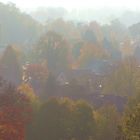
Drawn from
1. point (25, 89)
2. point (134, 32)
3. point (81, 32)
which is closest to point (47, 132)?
point (25, 89)

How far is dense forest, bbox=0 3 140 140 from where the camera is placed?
39969 mm

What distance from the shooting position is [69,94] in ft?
214

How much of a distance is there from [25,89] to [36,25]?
312ft

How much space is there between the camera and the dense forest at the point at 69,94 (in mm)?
39969

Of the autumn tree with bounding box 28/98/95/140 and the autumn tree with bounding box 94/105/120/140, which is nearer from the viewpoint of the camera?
the autumn tree with bounding box 28/98/95/140

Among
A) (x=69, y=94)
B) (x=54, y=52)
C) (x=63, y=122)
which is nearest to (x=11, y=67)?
→ (x=54, y=52)

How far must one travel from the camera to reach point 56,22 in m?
155

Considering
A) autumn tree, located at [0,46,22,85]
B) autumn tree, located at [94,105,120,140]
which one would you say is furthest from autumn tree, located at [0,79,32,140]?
autumn tree, located at [0,46,22,85]

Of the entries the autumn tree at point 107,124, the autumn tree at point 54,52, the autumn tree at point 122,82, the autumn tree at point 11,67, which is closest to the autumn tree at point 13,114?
the autumn tree at point 107,124

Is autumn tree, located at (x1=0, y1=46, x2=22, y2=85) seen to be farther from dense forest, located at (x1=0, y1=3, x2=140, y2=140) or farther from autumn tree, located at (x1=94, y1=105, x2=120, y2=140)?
autumn tree, located at (x1=94, y1=105, x2=120, y2=140)

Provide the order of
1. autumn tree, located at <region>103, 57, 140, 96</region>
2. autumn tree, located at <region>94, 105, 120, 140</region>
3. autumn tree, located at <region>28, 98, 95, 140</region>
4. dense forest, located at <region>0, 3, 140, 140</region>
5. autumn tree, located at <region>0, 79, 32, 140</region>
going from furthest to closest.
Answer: autumn tree, located at <region>103, 57, 140, 96</region>
autumn tree, located at <region>94, 105, 120, 140</region>
autumn tree, located at <region>28, 98, 95, 140</region>
dense forest, located at <region>0, 3, 140, 140</region>
autumn tree, located at <region>0, 79, 32, 140</region>

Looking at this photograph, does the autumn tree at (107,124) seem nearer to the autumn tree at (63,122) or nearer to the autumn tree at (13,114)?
the autumn tree at (63,122)

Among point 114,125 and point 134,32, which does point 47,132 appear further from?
point 134,32

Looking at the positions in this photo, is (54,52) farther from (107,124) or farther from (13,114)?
(13,114)
